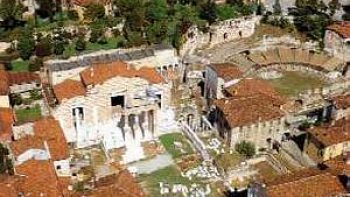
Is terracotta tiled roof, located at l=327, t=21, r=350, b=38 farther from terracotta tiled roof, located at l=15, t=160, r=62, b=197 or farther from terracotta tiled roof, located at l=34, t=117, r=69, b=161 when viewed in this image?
terracotta tiled roof, located at l=15, t=160, r=62, b=197

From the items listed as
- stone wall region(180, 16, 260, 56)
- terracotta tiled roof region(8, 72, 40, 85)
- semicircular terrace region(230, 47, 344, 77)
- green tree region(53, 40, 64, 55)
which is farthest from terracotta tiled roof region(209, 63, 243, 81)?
terracotta tiled roof region(8, 72, 40, 85)

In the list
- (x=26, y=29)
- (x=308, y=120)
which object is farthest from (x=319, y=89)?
(x=26, y=29)

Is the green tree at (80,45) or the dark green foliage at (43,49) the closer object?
the dark green foliage at (43,49)

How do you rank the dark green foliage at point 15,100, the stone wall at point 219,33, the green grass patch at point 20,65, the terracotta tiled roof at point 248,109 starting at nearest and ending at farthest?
the terracotta tiled roof at point 248,109
the dark green foliage at point 15,100
the green grass patch at point 20,65
the stone wall at point 219,33

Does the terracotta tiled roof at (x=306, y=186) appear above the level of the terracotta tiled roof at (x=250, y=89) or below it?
below

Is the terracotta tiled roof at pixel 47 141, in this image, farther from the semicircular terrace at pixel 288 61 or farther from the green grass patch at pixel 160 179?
the semicircular terrace at pixel 288 61

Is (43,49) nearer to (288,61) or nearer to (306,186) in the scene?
(288,61)

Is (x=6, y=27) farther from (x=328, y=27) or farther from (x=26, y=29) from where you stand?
(x=328, y=27)

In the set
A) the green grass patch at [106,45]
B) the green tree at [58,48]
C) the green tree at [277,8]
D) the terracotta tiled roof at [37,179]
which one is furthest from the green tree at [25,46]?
the green tree at [277,8]
